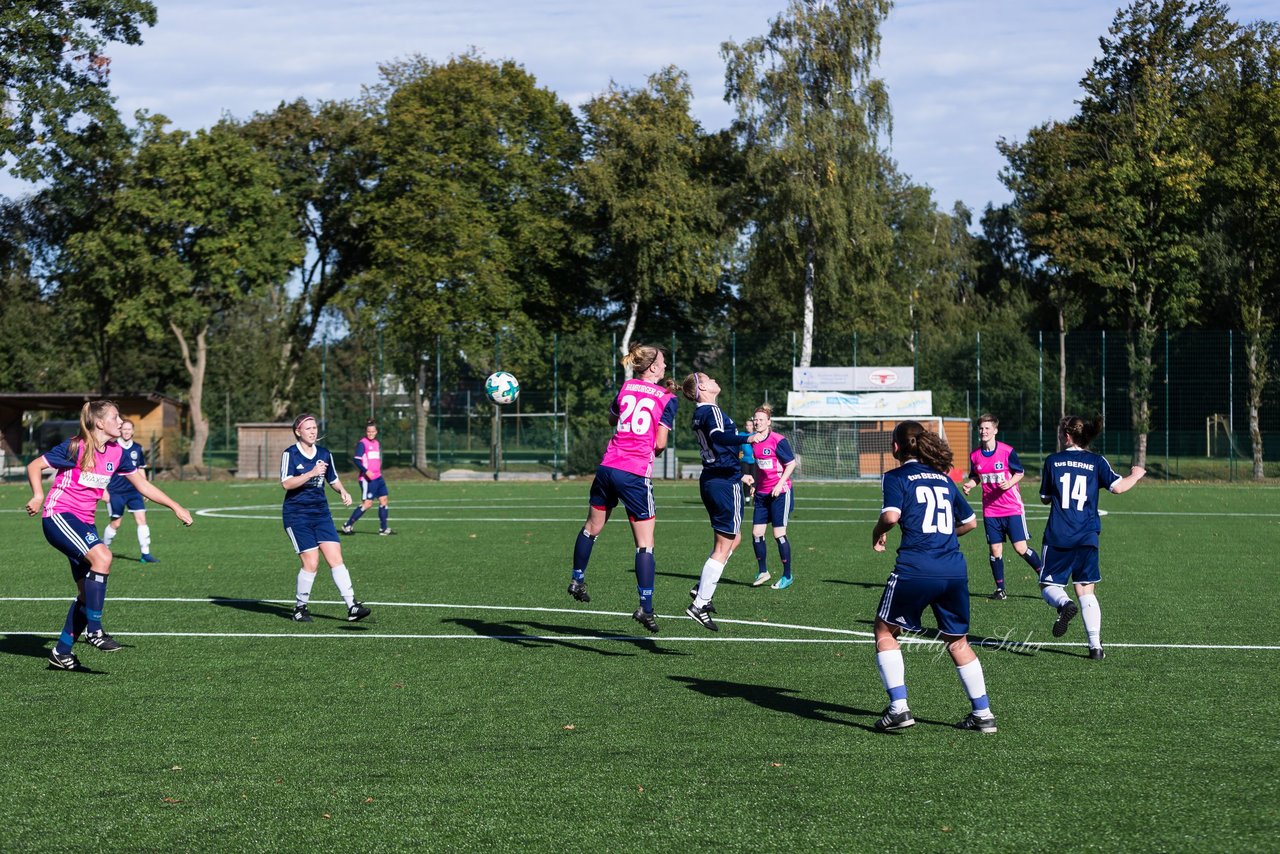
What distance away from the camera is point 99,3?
48.1 meters

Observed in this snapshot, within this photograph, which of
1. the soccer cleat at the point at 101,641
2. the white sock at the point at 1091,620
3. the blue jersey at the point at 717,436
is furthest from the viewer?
the blue jersey at the point at 717,436

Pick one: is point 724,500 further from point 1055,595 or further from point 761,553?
point 761,553

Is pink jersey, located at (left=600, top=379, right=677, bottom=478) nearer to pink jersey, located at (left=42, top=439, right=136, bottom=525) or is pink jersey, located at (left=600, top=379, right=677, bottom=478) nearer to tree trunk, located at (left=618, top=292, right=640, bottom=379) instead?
pink jersey, located at (left=42, top=439, right=136, bottom=525)

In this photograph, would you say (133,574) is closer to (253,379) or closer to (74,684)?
(74,684)

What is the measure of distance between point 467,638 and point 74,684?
3.34m

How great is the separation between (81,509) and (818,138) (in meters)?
40.1

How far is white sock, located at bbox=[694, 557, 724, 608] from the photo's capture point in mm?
11125

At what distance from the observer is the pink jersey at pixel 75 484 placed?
32.8ft

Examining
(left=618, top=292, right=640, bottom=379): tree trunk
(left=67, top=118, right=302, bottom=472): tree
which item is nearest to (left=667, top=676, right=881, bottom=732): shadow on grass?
(left=67, top=118, right=302, bottom=472): tree

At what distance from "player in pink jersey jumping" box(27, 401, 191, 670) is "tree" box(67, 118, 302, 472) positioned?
39.4m

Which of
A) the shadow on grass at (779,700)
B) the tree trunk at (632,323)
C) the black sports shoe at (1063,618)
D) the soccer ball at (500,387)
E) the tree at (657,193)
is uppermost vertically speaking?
the tree at (657,193)

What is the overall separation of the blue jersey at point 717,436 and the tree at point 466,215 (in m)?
36.6

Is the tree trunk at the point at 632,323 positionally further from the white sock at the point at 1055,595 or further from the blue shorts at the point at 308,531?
the white sock at the point at 1055,595

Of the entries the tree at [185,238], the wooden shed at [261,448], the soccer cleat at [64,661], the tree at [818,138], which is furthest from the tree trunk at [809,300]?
the soccer cleat at [64,661]
